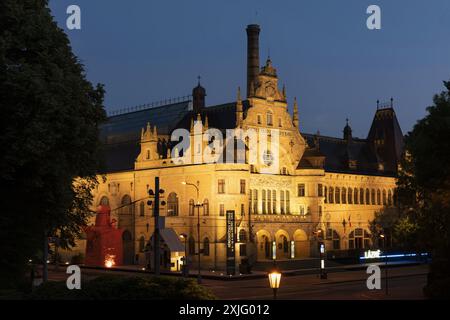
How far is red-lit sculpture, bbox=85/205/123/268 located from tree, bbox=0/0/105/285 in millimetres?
45908

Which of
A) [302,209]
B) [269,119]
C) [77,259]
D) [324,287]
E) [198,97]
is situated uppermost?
[198,97]

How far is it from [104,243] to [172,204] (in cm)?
912

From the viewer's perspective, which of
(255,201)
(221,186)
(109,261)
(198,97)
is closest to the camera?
(221,186)

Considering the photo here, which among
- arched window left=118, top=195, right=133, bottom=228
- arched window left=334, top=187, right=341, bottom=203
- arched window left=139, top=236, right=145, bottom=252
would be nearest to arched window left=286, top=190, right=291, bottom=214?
arched window left=334, top=187, right=341, bottom=203

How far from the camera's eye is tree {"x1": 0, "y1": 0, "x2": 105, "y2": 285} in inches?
1008

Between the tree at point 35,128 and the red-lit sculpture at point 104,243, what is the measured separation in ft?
151

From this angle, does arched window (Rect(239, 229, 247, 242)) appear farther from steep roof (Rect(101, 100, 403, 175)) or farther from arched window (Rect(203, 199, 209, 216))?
steep roof (Rect(101, 100, 403, 175))

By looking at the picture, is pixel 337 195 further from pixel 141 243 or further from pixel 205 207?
pixel 141 243

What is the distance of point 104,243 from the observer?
7706 centimetres

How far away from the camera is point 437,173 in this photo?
38469 millimetres

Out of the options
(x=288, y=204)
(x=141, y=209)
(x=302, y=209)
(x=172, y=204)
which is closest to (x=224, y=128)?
(x=172, y=204)

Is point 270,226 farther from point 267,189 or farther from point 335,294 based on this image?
point 335,294

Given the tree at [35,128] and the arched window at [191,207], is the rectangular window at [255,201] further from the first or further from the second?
the tree at [35,128]
